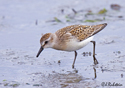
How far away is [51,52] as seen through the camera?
9.70 meters

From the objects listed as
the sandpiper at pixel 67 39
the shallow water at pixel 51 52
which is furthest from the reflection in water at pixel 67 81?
the sandpiper at pixel 67 39

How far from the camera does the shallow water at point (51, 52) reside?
735 cm

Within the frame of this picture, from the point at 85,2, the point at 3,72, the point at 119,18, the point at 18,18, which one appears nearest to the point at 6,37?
the point at 18,18

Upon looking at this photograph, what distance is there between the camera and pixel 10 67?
27.6 feet

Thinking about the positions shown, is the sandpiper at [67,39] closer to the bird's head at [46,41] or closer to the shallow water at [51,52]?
the bird's head at [46,41]

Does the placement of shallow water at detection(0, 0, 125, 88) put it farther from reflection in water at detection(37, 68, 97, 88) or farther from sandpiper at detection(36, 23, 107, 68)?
sandpiper at detection(36, 23, 107, 68)

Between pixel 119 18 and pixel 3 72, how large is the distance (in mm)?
6442

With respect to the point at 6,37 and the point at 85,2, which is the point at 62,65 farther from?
the point at 85,2

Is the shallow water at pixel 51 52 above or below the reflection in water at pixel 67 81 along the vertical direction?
above

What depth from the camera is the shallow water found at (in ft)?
24.1

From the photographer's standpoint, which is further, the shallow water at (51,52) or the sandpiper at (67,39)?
the sandpiper at (67,39)

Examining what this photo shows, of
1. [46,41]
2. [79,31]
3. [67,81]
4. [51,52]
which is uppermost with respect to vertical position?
[79,31]

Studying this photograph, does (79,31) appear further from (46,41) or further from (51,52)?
(51,52)

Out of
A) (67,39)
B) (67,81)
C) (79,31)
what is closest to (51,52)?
(79,31)
